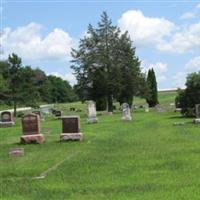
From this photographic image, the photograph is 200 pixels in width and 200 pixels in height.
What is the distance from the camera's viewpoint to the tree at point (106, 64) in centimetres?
6931

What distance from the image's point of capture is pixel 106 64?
69.6 meters

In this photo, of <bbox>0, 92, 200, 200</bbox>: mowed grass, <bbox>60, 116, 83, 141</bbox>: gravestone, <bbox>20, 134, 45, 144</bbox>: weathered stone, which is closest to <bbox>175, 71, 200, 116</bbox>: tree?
<bbox>60, 116, 83, 141</bbox>: gravestone

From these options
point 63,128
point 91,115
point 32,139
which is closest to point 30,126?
point 32,139

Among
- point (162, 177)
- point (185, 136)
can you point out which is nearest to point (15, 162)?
point (162, 177)

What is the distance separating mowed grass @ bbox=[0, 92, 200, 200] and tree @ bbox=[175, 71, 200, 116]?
22.4 m

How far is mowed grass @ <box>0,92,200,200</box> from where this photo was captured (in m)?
11.2

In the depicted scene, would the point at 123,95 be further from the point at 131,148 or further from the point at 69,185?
the point at 69,185

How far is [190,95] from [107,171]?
105ft

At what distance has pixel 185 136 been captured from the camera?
24.5 m

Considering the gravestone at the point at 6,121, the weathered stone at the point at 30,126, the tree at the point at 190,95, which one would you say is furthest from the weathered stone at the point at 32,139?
the gravestone at the point at 6,121

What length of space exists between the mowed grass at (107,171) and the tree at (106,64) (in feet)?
154

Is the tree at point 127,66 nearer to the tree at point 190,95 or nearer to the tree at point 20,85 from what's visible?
the tree at point 20,85

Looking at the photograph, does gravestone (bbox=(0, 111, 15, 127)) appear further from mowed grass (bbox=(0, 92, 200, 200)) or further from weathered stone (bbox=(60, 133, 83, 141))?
mowed grass (bbox=(0, 92, 200, 200))

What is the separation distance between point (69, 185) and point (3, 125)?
115 feet
